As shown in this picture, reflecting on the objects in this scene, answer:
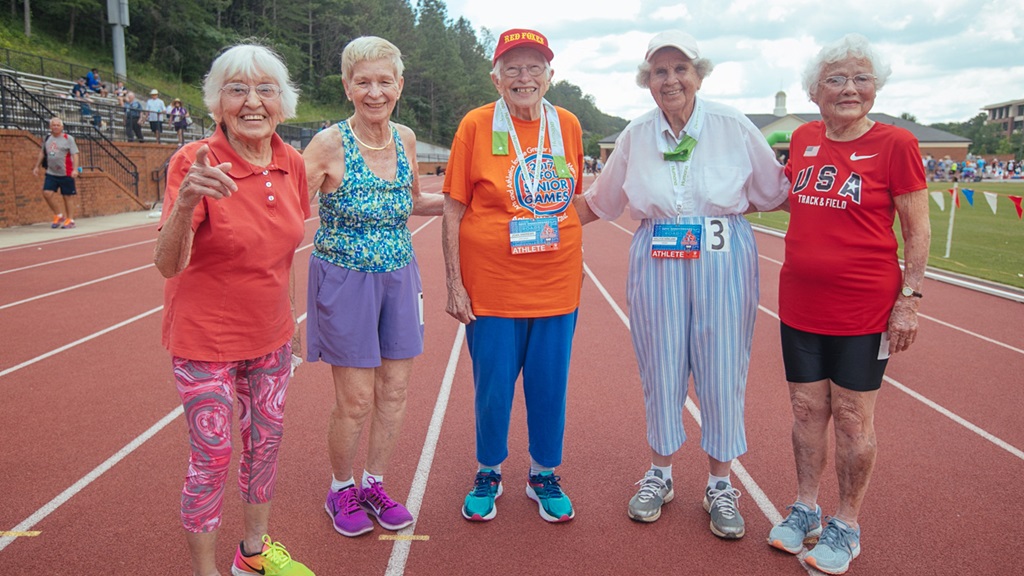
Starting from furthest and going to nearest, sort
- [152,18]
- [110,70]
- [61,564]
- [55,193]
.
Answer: [152,18]
[110,70]
[55,193]
[61,564]

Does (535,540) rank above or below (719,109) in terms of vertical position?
below

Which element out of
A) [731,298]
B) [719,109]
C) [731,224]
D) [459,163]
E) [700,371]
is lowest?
[700,371]

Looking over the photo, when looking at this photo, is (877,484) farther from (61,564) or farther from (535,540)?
(61,564)

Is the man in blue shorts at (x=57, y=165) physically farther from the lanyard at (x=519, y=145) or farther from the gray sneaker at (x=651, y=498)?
the gray sneaker at (x=651, y=498)

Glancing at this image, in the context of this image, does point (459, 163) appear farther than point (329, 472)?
No

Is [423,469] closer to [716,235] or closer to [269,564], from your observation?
[269,564]

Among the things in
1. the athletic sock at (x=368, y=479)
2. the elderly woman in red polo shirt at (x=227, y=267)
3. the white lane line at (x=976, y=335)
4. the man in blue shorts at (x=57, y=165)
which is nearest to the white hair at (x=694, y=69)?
the elderly woman in red polo shirt at (x=227, y=267)

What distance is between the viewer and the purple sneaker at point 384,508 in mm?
3178

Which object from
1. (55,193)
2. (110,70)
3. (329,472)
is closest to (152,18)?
(110,70)

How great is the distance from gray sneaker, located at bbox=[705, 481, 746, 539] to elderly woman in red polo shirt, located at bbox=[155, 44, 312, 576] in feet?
6.90

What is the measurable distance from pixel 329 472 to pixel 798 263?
2.69 metres

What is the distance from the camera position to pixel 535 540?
3111 millimetres

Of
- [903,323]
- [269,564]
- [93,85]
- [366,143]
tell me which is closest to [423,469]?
[269,564]

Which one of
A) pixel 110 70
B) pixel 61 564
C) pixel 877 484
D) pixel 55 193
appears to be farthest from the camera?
pixel 110 70
